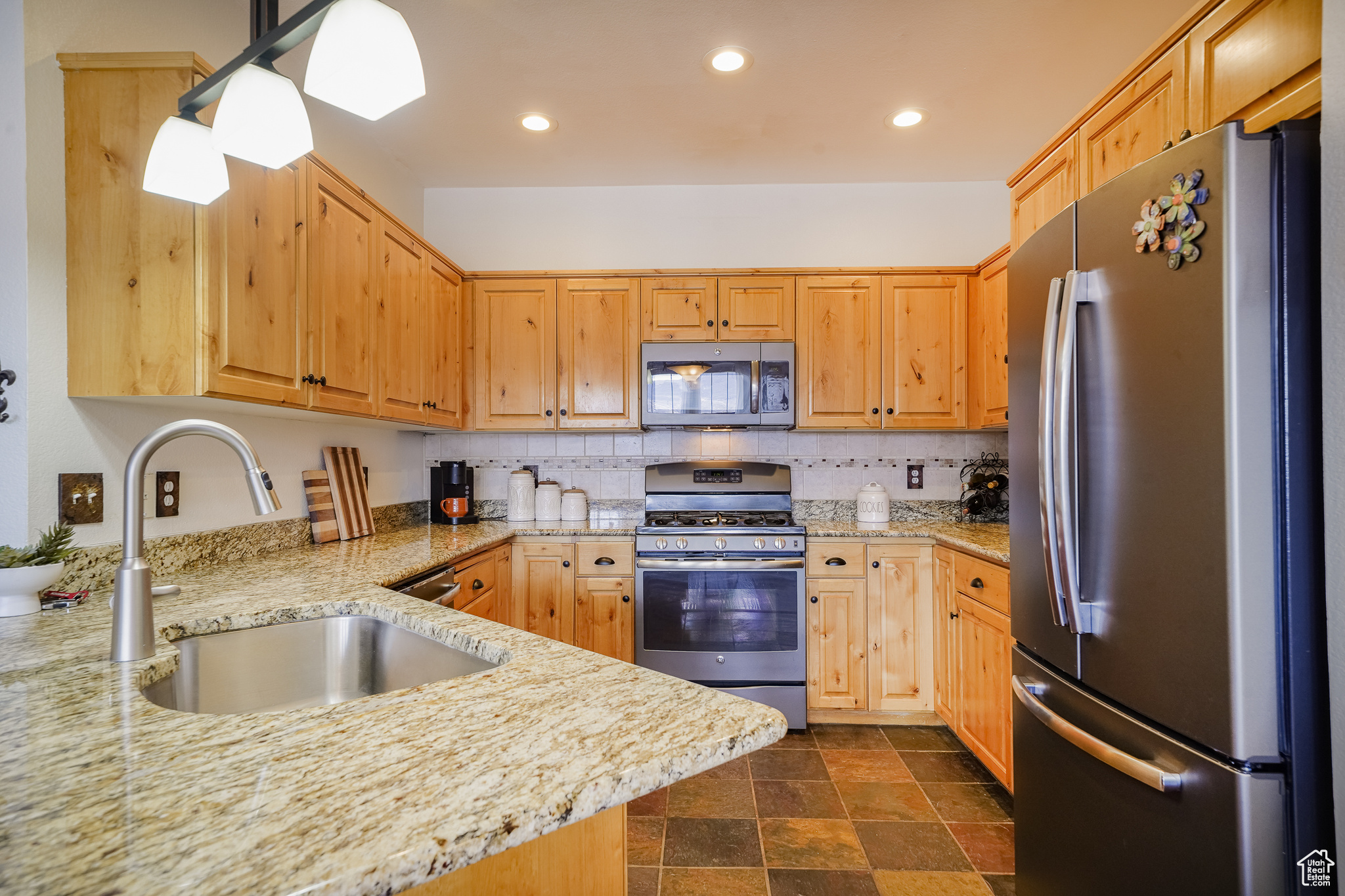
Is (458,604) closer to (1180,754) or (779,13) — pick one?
(1180,754)

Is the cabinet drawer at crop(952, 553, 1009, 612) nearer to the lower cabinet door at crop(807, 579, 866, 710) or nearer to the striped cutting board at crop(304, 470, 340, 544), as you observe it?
the lower cabinet door at crop(807, 579, 866, 710)

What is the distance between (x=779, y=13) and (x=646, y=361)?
1.57 meters

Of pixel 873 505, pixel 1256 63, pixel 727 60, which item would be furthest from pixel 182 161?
pixel 873 505

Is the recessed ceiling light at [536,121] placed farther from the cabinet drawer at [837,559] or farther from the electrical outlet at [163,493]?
the cabinet drawer at [837,559]

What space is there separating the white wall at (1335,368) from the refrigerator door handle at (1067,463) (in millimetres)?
352

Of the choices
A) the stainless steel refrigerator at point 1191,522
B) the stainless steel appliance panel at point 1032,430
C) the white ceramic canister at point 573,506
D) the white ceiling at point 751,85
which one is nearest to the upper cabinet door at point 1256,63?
the stainless steel refrigerator at point 1191,522

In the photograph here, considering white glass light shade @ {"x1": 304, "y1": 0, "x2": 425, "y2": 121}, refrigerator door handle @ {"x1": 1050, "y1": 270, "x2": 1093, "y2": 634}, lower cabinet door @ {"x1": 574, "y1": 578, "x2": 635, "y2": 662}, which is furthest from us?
lower cabinet door @ {"x1": 574, "y1": 578, "x2": 635, "y2": 662}

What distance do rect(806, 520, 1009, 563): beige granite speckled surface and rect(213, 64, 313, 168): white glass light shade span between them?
2.28 meters

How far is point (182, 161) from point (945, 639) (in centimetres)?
296

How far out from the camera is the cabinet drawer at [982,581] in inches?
84.4

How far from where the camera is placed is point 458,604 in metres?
2.31

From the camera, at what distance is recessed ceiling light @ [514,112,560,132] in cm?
265

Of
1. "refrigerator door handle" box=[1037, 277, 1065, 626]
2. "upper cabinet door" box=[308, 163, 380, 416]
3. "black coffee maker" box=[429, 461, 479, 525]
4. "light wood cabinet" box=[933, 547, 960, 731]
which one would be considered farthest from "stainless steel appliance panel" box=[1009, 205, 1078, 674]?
"black coffee maker" box=[429, 461, 479, 525]

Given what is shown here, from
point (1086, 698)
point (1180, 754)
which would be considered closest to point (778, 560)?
point (1086, 698)
